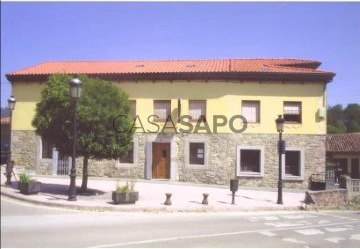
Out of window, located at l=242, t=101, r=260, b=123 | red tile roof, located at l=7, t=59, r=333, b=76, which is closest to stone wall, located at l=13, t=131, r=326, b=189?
window, located at l=242, t=101, r=260, b=123

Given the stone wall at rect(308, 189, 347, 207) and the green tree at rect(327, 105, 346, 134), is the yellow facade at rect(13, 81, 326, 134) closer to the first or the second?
the stone wall at rect(308, 189, 347, 207)

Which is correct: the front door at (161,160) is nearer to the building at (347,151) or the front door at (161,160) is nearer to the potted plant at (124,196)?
the potted plant at (124,196)

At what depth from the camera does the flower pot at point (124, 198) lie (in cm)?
1127

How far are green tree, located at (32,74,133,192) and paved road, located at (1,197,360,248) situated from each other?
244cm

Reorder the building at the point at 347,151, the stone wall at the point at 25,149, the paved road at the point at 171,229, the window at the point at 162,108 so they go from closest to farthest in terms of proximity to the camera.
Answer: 1. the paved road at the point at 171,229
2. the building at the point at 347,151
3. the window at the point at 162,108
4. the stone wall at the point at 25,149

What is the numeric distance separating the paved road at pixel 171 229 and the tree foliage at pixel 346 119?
94.4 inches

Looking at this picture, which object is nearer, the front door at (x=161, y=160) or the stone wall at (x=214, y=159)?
the stone wall at (x=214, y=159)

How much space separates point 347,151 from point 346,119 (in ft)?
2.46

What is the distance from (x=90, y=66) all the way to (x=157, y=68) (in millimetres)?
3373

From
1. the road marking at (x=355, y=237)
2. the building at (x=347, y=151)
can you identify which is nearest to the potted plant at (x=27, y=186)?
the building at (x=347, y=151)

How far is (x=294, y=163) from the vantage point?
17.7 meters

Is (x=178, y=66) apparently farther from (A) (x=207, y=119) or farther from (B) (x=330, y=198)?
(B) (x=330, y=198)

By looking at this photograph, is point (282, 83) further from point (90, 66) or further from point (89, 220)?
point (89, 220)

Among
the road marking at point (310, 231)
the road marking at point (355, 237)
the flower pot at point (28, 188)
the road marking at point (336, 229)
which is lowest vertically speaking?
the road marking at point (310, 231)
